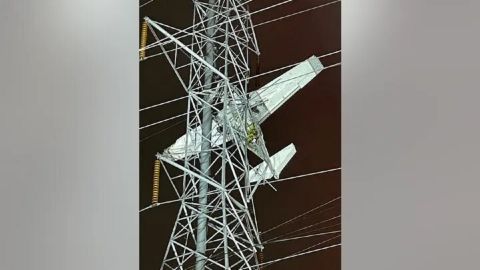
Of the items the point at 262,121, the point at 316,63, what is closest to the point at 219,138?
the point at 262,121

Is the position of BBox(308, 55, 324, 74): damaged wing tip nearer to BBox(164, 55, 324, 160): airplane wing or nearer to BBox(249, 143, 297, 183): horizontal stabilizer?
BBox(164, 55, 324, 160): airplane wing

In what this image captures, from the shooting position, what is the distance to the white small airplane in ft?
5.32

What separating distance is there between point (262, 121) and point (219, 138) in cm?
12

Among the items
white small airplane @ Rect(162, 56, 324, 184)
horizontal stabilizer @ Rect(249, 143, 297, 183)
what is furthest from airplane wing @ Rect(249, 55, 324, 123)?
horizontal stabilizer @ Rect(249, 143, 297, 183)

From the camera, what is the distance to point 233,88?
1.63 m

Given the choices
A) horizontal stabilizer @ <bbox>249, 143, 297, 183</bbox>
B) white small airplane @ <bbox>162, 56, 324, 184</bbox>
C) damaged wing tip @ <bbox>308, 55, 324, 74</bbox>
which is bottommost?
horizontal stabilizer @ <bbox>249, 143, 297, 183</bbox>

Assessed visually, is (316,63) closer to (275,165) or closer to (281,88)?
(281,88)

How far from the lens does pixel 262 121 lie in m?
1.63

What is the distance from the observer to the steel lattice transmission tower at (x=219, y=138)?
63.3 inches

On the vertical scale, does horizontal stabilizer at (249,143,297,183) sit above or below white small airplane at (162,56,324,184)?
below

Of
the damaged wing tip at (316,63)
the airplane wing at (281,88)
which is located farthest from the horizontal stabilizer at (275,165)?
the damaged wing tip at (316,63)

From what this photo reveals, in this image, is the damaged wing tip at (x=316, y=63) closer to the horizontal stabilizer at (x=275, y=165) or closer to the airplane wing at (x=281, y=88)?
the airplane wing at (x=281, y=88)

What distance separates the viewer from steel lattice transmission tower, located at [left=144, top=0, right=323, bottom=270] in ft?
5.27
